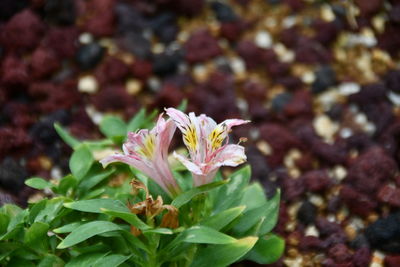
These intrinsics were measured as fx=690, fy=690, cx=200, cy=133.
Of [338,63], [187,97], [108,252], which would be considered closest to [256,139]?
[187,97]

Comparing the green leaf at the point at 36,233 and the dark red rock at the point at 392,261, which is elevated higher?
the green leaf at the point at 36,233

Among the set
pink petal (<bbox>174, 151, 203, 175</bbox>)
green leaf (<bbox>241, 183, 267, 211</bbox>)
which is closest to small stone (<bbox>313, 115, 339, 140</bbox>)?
green leaf (<bbox>241, 183, 267, 211</bbox>)

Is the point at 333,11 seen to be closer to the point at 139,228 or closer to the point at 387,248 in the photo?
the point at 387,248

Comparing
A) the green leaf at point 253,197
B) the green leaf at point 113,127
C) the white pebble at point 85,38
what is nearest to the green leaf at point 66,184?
the green leaf at point 113,127

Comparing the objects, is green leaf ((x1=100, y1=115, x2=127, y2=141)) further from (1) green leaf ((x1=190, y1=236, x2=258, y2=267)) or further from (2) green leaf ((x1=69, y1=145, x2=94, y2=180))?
(1) green leaf ((x1=190, y1=236, x2=258, y2=267))

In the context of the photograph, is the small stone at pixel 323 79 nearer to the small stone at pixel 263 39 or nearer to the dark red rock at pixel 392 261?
the small stone at pixel 263 39
